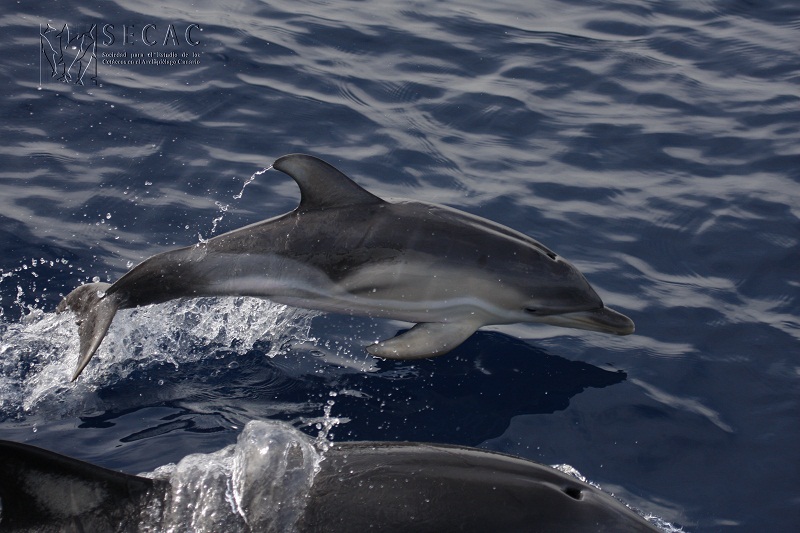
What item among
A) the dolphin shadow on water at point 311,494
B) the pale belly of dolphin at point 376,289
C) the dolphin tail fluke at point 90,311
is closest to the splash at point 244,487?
the dolphin shadow on water at point 311,494

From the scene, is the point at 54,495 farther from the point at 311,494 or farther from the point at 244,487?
the point at 311,494

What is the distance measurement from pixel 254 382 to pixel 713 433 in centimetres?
315

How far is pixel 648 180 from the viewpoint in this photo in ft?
32.4

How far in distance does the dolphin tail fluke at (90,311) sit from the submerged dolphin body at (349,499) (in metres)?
2.25

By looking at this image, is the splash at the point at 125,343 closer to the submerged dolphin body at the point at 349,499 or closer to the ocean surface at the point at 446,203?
the ocean surface at the point at 446,203

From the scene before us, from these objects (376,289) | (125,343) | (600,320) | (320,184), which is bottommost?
(125,343)

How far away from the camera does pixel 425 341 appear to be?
700 cm

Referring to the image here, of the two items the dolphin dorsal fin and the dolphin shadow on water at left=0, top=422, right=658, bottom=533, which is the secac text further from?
the dolphin shadow on water at left=0, top=422, right=658, bottom=533

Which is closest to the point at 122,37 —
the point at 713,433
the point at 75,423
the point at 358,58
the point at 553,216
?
the point at 358,58

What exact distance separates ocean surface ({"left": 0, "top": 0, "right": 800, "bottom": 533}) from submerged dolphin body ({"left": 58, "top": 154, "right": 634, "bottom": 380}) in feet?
1.41

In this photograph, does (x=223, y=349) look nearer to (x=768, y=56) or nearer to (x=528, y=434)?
(x=528, y=434)

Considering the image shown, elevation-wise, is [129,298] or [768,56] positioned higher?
[768,56]

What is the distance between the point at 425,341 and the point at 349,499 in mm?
2910

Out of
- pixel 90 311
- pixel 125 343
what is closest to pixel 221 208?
pixel 125 343
